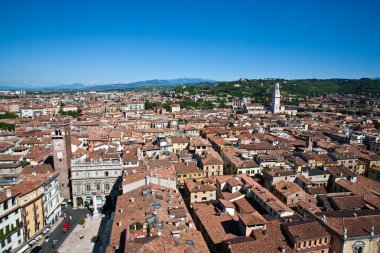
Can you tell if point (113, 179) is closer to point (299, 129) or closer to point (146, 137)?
point (146, 137)

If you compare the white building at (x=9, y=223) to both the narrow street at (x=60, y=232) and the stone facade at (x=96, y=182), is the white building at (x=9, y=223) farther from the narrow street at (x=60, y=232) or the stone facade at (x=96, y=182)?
the stone facade at (x=96, y=182)

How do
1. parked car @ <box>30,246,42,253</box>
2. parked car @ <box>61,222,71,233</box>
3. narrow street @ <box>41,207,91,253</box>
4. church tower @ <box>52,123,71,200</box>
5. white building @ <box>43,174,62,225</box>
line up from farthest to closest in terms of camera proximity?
1. church tower @ <box>52,123,71,200</box>
2. white building @ <box>43,174,62,225</box>
3. parked car @ <box>61,222,71,233</box>
4. narrow street @ <box>41,207,91,253</box>
5. parked car @ <box>30,246,42,253</box>

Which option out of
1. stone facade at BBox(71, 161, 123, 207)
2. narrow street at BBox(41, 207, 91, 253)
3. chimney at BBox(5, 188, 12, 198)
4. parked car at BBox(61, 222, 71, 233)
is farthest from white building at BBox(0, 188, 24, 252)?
stone facade at BBox(71, 161, 123, 207)

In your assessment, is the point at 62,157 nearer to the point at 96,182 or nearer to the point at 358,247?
the point at 96,182

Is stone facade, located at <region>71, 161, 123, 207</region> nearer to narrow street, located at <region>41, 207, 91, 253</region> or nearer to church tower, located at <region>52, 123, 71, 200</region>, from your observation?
narrow street, located at <region>41, 207, 91, 253</region>

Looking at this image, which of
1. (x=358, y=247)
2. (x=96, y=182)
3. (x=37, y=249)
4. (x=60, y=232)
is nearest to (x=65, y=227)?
(x=60, y=232)

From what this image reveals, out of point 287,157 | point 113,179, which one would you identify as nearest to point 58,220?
point 113,179

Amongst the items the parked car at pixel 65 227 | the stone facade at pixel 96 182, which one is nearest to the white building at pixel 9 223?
the parked car at pixel 65 227

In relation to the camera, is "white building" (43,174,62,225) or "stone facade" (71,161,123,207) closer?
"white building" (43,174,62,225)
